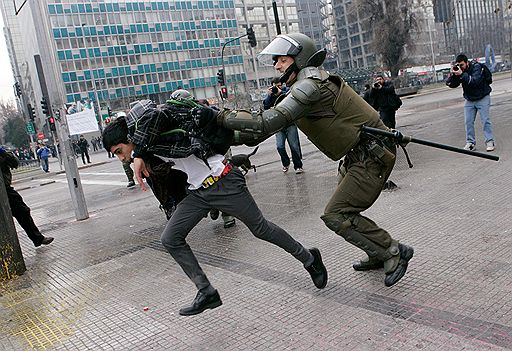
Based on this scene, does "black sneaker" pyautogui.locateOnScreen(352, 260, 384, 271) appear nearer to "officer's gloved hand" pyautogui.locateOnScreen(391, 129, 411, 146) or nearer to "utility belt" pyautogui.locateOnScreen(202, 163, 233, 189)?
"officer's gloved hand" pyautogui.locateOnScreen(391, 129, 411, 146)

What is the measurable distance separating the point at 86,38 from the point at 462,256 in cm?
8465

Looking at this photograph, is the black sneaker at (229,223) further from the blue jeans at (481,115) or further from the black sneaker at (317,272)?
the blue jeans at (481,115)

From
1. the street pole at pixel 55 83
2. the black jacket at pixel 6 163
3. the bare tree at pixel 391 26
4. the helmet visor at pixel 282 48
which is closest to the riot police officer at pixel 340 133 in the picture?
A: the helmet visor at pixel 282 48

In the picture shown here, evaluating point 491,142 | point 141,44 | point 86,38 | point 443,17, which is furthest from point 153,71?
point 491,142

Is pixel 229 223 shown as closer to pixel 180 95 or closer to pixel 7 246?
pixel 180 95

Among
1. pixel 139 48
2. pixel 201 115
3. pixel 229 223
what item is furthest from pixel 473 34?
pixel 201 115

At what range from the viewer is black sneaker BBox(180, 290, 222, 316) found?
3.49 m

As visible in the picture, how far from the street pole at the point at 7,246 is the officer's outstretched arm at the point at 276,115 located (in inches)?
143

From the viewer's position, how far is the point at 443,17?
159 feet

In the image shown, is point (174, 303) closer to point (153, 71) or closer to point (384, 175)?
point (384, 175)

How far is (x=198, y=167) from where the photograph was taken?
11.4 ft

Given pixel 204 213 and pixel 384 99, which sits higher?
pixel 384 99

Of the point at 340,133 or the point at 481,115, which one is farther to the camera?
the point at 481,115

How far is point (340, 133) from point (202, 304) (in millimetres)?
1587
